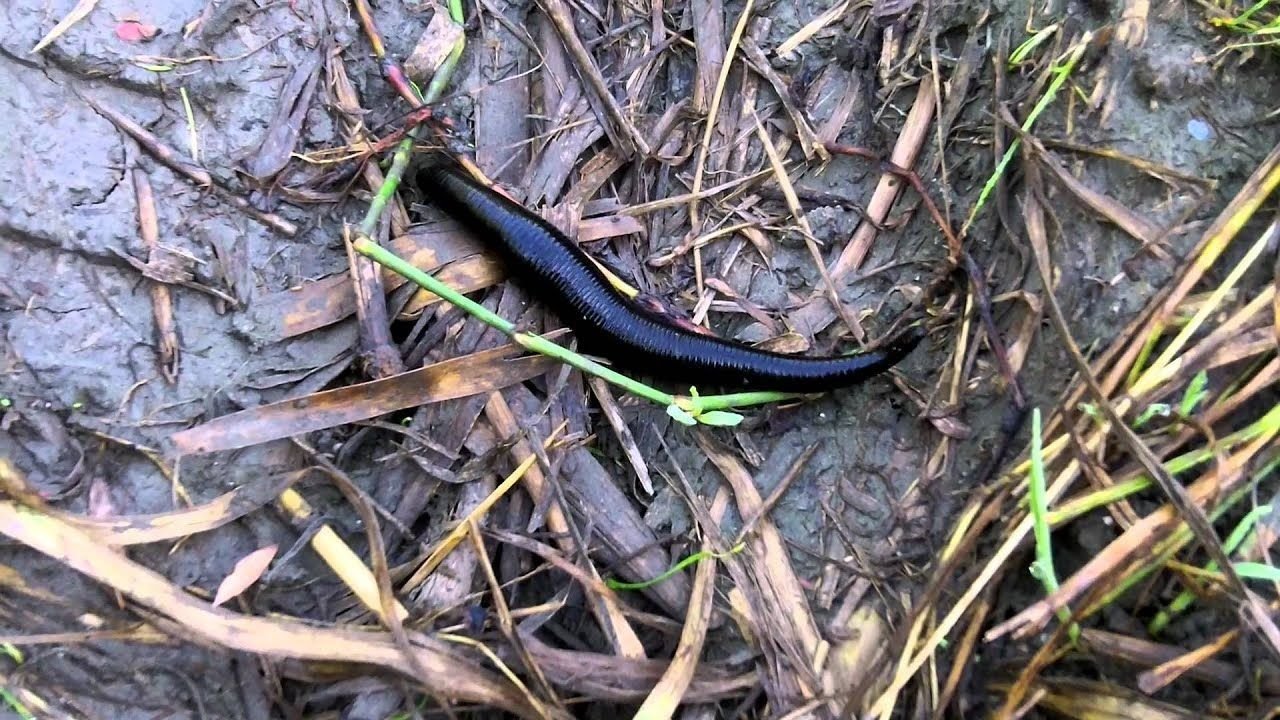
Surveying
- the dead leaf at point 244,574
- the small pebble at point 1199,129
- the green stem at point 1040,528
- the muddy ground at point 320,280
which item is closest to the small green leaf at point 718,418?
the muddy ground at point 320,280

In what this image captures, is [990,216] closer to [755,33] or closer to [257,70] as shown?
[755,33]

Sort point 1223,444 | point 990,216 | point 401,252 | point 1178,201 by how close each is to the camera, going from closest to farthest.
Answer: point 1223,444, point 1178,201, point 990,216, point 401,252

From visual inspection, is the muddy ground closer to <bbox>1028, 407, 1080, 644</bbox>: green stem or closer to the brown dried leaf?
the brown dried leaf

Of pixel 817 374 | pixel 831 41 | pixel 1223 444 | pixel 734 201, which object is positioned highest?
pixel 831 41

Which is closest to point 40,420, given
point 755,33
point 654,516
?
point 654,516

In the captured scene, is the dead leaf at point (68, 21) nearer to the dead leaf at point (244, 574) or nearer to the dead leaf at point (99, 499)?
the dead leaf at point (99, 499)

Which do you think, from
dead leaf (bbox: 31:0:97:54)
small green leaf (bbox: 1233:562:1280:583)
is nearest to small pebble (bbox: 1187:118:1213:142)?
small green leaf (bbox: 1233:562:1280:583)

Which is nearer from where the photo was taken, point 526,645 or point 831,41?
point 526,645

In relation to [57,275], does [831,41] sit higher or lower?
higher
